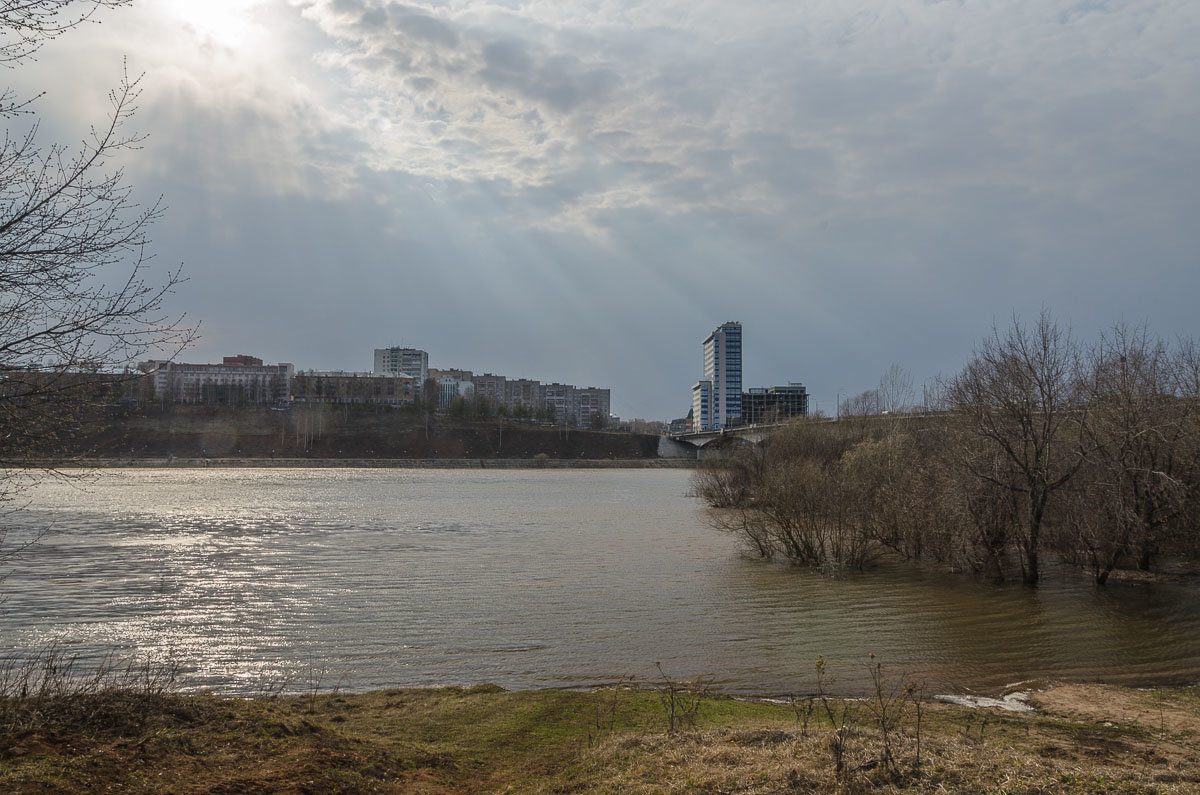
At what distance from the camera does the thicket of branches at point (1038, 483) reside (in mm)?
24062

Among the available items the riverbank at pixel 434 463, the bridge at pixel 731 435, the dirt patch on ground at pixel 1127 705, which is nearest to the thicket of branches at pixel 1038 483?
the dirt patch on ground at pixel 1127 705

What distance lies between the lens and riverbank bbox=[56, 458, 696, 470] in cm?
12850

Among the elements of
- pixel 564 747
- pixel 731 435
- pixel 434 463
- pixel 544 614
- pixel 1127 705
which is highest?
pixel 731 435

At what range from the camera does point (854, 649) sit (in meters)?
15.8

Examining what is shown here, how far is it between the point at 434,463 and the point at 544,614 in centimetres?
12800

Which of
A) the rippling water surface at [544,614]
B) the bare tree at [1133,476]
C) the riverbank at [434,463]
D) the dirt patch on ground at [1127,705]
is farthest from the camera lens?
the riverbank at [434,463]

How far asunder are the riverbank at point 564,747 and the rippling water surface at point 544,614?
7.76 feet

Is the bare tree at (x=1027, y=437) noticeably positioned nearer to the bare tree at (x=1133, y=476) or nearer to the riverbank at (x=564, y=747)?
the bare tree at (x=1133, y=476)

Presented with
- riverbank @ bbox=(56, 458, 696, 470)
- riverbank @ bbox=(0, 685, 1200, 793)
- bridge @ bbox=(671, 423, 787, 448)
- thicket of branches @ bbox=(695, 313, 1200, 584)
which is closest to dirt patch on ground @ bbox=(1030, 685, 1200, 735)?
riverbank @ bbox=(0, 685, 1200, 793)

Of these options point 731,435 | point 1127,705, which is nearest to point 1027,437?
point 1127,705

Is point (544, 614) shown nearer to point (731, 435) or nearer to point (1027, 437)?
point (1027, 437)

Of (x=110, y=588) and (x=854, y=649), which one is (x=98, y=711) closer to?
(x=854, y=649)

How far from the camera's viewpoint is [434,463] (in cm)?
14312

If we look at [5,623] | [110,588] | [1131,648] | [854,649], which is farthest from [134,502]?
[1131,648]
